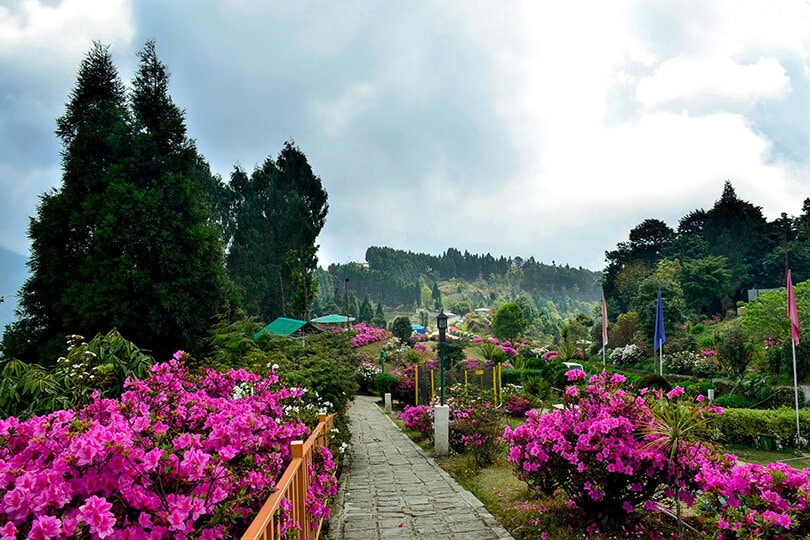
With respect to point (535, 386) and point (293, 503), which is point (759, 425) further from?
point (293, 503)

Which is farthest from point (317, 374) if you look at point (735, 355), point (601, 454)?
point (735, 355)

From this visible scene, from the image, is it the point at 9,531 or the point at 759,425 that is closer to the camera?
the point at 9,531

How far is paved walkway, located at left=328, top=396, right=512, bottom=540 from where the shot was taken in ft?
13.3

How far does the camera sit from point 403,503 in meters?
4.93

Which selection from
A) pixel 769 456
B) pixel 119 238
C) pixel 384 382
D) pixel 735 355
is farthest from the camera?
pixel 384 382

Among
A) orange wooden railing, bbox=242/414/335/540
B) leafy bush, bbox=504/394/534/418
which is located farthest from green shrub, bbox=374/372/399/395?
orange wooden railing, bbox=242/414/335/540

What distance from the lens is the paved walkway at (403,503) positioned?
13.3ft

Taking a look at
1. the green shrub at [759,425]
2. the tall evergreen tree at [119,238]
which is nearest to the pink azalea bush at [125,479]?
the green shrub at [759,425]

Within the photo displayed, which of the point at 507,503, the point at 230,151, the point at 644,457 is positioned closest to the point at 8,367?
the point at 507,503

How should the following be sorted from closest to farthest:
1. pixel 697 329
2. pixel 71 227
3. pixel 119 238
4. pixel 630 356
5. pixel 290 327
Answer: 1. pixel 119 238
2. pixel 71 227
3. pixel 290 327
4. pixel 630 356
5. pixel 697 329

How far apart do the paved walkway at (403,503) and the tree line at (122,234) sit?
6.96 metres

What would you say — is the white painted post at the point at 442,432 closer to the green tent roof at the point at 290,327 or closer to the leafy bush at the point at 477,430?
the leafy bush at the point at 477,430

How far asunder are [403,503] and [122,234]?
32.9 feet

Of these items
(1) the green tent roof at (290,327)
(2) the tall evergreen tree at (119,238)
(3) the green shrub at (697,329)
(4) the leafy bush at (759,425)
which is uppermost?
(2) the tall evergreen tree at (119,238)
